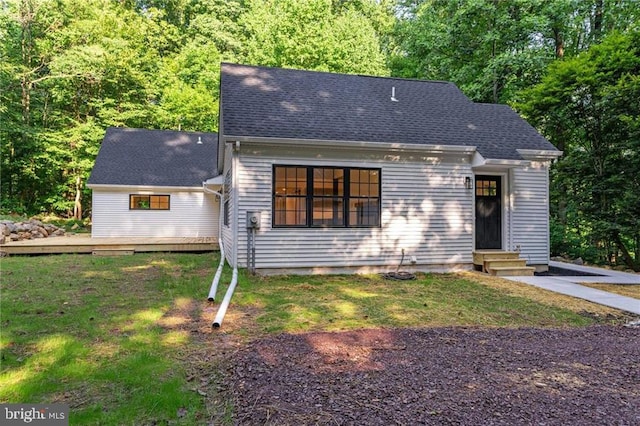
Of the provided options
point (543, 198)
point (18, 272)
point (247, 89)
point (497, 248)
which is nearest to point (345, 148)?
point (247, 89)

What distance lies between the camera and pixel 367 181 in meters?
8.52

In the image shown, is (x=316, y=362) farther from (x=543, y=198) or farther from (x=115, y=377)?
(x=543, y=198)

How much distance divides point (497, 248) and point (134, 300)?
8.30 m

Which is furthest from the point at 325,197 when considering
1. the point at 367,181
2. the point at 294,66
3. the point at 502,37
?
the point at 294,66

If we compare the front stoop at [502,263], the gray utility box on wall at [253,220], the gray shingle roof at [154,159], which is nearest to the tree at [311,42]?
the gray shingle roof at [154,159]

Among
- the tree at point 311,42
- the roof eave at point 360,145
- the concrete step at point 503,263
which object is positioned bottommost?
the concrete step at point 503,263

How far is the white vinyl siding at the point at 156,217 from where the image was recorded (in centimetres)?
1469

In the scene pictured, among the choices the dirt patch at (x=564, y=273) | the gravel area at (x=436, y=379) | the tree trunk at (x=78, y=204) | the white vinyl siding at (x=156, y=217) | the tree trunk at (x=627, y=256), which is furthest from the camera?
the tree trunk at (x=78, y=204)

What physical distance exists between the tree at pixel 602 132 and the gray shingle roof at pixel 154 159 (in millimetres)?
12663

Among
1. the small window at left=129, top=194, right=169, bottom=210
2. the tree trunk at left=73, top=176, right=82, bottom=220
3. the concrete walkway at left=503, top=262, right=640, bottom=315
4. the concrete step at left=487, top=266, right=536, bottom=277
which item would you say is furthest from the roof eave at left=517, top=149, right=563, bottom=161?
the tree trunk at left=73, top=176, right=82, bottom=220

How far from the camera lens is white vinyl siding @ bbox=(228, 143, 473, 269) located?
25.9 ft

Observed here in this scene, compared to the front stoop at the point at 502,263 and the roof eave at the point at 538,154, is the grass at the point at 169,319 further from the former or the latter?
the roof eave at the point at 538,154

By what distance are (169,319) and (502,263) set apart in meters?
7.37

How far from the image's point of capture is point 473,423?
2377 mm
